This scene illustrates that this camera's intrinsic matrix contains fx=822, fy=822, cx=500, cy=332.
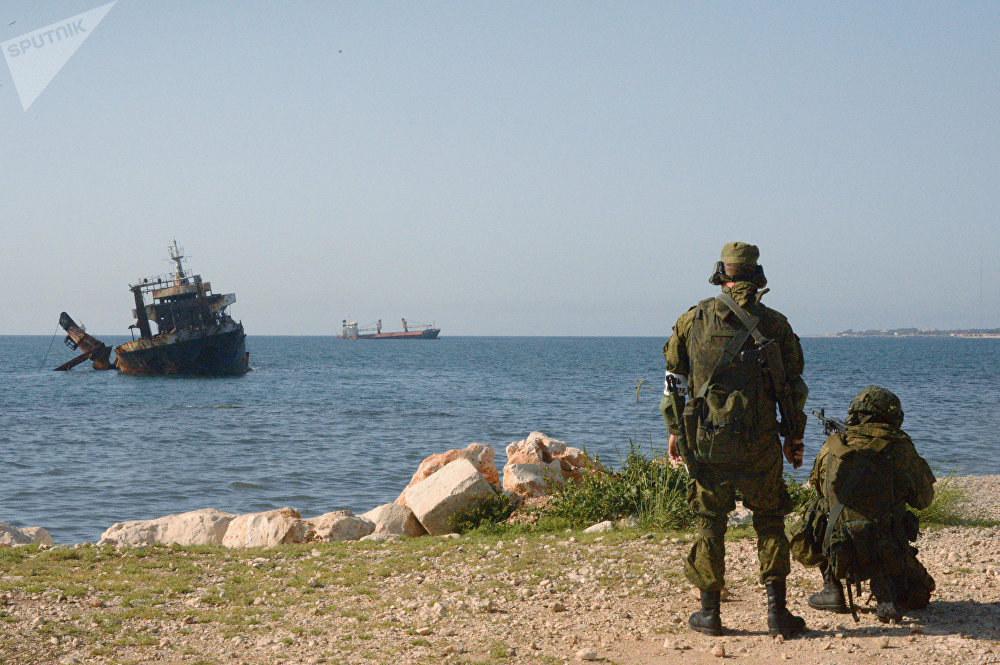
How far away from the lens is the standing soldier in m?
4.51

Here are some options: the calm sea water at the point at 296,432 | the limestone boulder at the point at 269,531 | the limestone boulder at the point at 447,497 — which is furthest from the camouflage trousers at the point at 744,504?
the calm sea water at the point at 296,432

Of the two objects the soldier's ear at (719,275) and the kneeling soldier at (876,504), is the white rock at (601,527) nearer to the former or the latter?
the kneeling soldier at (876,504)

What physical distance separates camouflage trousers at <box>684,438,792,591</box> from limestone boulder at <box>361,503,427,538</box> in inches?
193

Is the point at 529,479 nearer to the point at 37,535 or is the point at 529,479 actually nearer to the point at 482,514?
the point at 482,514

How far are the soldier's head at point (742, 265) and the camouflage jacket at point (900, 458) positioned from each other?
1060 mm

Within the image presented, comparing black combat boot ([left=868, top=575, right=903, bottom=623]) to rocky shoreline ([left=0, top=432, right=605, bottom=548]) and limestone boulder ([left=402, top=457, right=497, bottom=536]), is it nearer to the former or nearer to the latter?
rocky shoreline ([left=0, top=432, right=605, bottom=548])

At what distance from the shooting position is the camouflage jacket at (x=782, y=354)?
4559 mm

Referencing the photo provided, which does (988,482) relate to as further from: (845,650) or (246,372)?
(246,372)

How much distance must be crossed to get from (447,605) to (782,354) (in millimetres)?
2776

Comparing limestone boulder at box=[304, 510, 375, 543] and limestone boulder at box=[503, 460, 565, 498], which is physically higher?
limestone boulder at box=[503, 460, 565, 498]

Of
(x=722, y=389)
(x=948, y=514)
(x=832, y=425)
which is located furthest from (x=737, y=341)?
(x=948, y=514)

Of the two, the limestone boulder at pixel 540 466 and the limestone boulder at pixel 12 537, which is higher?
the limestone boulder at pixel 540 466

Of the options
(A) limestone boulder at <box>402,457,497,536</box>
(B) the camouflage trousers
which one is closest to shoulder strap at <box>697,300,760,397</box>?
(B) the camouflage trousers

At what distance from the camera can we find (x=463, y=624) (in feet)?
17.1
